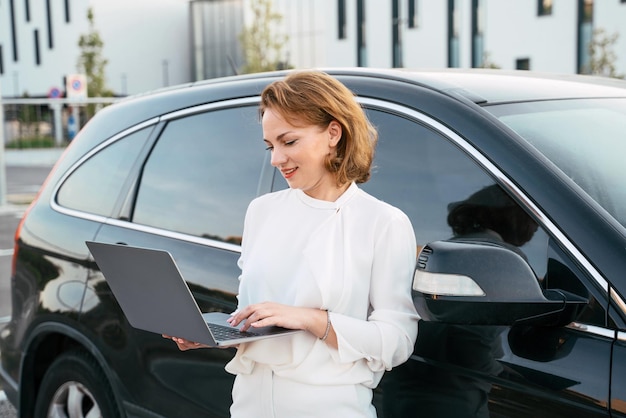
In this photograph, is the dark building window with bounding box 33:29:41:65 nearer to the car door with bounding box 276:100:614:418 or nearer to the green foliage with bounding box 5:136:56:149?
the green foliage with bounding box 5:136:56:149

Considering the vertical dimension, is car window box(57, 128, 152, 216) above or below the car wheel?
above

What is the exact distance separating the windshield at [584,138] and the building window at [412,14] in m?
43.3

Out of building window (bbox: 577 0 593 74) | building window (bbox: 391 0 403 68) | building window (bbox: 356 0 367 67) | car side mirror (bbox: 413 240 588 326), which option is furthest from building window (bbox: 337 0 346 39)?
car side mirror (bbox: 413 240 588 326)

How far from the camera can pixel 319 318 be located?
6.27 feet

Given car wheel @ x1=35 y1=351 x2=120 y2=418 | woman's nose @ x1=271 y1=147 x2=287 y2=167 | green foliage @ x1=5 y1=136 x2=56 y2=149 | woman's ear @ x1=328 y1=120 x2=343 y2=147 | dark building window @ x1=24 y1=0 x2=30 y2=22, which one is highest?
dark building window @ x1=24 y1=0 x2=30 y2=22

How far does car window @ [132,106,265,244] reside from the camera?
2.82 m

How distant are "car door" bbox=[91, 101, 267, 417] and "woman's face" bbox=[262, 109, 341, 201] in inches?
29.3

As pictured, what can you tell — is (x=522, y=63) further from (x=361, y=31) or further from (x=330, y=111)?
(x=330, y=111)

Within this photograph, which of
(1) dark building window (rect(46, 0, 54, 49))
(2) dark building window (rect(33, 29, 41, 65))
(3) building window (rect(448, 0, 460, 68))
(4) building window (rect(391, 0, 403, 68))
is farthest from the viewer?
(2) dark building window (rect(33, 29, 41, 65))

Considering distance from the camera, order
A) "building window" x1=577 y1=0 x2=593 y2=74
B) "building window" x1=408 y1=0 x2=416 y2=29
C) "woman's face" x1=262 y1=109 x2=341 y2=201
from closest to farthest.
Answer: "woman's face" x1=262 y1=109 x2=341 y2=201, "building window" x1=577 y1=0 x2=593 y2=74, "building window" x1=408 y1=0 x2=416 y2=29

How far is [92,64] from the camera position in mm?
44031

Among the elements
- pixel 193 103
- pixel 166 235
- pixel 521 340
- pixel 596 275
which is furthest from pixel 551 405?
pixel 193 103

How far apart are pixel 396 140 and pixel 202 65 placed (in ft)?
202

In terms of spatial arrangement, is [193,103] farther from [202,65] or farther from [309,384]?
[202,65]
